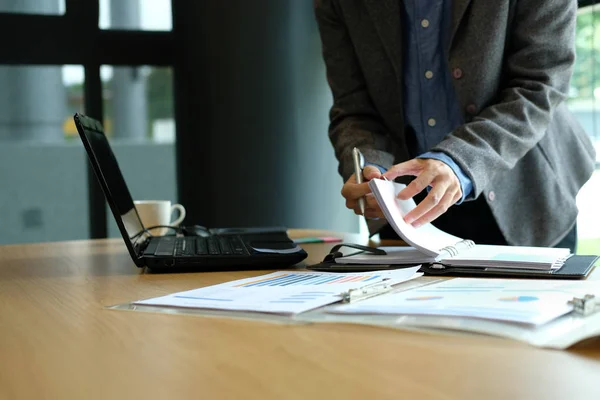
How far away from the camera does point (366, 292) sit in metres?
0.84

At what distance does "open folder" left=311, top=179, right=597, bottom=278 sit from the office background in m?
2.13

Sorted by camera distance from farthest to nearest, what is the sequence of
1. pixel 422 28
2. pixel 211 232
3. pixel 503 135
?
1. pixel 211 232
2. pixel 422 28
3. pixel 503 135

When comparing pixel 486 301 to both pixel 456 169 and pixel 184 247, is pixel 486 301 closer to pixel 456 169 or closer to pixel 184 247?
pixel 456 169

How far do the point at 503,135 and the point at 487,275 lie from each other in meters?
0.39

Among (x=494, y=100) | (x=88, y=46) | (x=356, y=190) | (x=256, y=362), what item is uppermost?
(x=88, y=46)

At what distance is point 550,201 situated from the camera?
5.13 ft

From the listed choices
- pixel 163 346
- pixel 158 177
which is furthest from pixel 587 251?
pixel 163 346

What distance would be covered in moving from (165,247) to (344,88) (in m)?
0.62

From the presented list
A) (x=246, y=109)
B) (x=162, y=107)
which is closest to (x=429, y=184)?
(x=246, y=109)

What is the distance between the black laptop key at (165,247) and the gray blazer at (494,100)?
356mm

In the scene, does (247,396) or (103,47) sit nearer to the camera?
(247,396)

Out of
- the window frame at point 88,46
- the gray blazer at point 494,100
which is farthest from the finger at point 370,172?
the window frame at point 88,46

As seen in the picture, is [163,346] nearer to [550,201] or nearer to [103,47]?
[550,201]

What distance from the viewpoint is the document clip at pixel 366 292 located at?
815 millimetres
